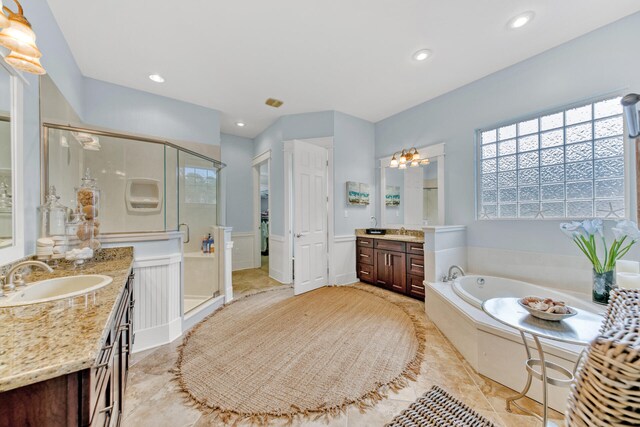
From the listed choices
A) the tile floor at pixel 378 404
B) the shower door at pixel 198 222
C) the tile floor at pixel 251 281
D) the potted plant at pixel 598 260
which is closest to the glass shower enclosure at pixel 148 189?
the shower door at pixel 198 222

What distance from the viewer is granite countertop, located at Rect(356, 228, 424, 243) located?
3281mm

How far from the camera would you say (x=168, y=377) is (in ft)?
5.53

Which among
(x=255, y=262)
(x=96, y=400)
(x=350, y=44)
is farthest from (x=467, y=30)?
(x=255, y=262)

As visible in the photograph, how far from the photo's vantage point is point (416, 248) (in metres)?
3.14

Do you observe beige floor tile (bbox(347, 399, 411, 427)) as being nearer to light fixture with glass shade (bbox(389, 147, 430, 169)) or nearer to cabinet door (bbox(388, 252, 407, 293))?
cabinet door (bbox(388, 252, 407, 293))

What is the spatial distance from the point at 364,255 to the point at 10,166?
367cm

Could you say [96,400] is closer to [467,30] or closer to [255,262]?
[467,30]

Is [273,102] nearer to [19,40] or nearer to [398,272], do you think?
[19,40]

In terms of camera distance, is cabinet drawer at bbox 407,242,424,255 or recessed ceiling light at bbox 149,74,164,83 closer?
recessed ceiling light at bbox 149,74,164,83

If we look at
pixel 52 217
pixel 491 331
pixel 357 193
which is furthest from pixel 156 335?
pixel 357 193

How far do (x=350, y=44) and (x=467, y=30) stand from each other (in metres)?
1.05

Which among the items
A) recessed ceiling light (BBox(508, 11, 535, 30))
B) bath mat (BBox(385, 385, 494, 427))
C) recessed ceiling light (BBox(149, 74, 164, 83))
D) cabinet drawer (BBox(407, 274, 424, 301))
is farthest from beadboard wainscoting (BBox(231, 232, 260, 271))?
recessed ceiling light (BBox(508, 11, 535, 30))

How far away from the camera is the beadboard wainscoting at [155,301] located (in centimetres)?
202

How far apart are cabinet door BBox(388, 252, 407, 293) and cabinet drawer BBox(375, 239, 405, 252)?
0.23 feet
